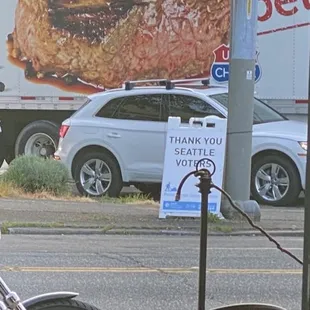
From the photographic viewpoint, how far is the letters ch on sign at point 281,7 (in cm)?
1460

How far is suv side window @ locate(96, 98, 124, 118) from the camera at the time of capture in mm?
13367

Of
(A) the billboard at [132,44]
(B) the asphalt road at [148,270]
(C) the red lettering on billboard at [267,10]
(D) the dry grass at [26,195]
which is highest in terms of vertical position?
(C) the red lettering on billboard at [267,10]

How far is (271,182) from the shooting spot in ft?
41.2

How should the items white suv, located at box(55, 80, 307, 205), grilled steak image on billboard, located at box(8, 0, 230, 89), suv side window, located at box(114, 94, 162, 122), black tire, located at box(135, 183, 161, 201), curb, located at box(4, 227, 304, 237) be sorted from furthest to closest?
1. grilled steak image on billboard, located at box(8, 0, 230, 89)
2. black tire, located at box(135, 183, 161, 201)
3. suv side window, located at box(114, 94, 162, 122)
4. white suv, located at box(55, 80, 307, 205)
5. curb, located at box(4, 227, 304, 237)

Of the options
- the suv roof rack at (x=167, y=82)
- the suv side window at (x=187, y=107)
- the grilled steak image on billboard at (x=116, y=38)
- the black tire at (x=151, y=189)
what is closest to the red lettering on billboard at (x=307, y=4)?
the grilled steak image on billboard at (x=116, y=38)

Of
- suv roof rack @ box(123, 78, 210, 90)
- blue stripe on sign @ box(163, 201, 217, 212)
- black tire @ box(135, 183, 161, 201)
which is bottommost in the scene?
blue stripe on sign @ box(163, 201, 217, 212)

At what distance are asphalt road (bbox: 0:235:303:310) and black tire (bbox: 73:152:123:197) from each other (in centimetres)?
307

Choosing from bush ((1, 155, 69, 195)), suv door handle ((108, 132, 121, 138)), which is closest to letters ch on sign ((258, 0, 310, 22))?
suv door handle ((108, 132, 121, 138))

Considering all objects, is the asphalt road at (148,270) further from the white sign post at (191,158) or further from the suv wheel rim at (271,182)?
the suv wheel rim at (271,182)

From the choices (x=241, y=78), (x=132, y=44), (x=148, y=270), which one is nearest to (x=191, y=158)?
(x=241, y=78)

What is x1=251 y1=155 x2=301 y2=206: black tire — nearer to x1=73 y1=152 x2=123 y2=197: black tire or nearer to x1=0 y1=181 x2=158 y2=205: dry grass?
Result: x1=0 y1=181 x2=158 y2=205: dry grass

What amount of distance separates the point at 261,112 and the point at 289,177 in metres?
1.47

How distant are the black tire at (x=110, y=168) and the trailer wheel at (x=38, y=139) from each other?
290cm

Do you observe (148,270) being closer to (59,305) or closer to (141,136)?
(59,305)
